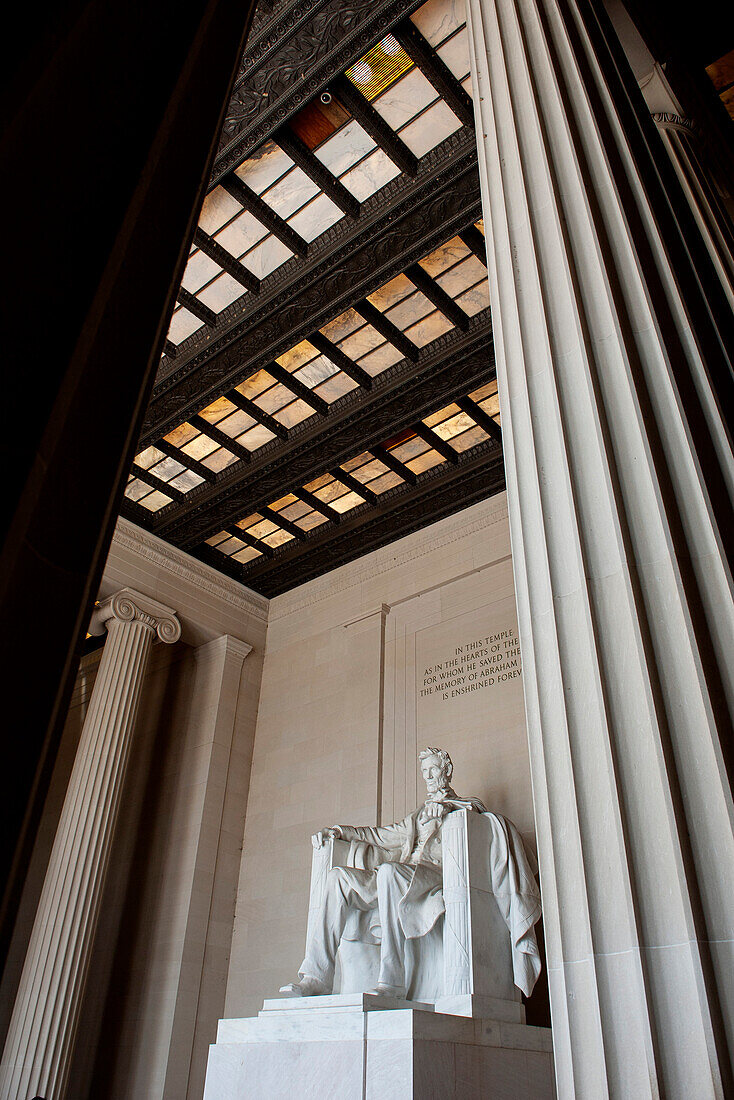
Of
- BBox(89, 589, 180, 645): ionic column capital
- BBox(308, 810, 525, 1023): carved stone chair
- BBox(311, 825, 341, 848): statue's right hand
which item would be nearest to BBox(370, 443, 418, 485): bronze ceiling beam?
BBox(89, 589, 180, 645): ionic column capital

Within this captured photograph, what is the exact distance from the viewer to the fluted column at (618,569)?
1.76 metres

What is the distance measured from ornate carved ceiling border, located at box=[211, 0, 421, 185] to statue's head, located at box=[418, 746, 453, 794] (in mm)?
5924

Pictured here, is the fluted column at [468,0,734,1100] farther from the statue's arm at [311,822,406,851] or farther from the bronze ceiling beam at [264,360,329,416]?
the bronze ceiling beam at [264,360,329,416]

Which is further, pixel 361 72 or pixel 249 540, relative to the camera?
pixel 249 540

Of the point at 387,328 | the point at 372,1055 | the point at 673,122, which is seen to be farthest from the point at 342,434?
the point at 372,1055

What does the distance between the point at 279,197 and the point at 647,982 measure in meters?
7.88

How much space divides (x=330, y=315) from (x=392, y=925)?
6.10 meters

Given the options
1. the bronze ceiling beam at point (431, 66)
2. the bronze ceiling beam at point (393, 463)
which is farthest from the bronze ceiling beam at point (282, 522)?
the bronze ceiling beam at point (431, 66)

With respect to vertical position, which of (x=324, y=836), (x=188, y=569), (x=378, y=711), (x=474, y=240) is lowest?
(x=324, y=836)

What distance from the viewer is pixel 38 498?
699mm

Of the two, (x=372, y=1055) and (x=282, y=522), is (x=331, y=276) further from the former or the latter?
(x=372, y=1055)

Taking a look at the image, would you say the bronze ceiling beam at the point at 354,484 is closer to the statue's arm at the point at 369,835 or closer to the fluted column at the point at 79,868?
the fluted column at the point at 79,868

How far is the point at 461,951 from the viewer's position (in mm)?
5797

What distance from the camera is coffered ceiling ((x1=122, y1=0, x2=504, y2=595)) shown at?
7.10 metres
